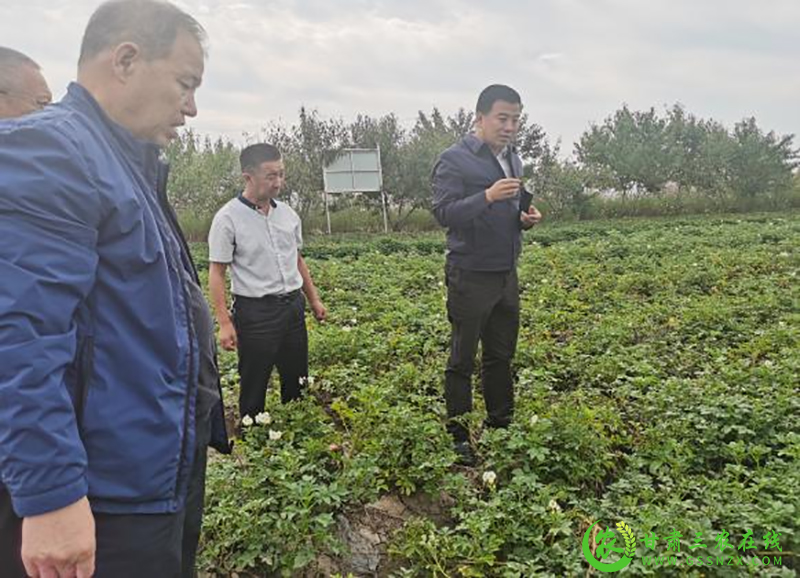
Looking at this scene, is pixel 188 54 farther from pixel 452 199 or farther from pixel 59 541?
pixel 452 199

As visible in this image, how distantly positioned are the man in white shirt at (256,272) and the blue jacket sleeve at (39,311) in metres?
2.05

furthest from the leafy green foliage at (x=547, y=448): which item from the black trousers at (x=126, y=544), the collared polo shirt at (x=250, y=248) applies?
the black trousers at (x=126, y=544)

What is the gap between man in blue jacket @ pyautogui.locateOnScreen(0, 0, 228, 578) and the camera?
1125mm

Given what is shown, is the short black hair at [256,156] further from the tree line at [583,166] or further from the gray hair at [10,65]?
the tree line at [583,166]

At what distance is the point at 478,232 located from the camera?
10.8 ft

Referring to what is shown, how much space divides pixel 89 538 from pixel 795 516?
246 centimetres

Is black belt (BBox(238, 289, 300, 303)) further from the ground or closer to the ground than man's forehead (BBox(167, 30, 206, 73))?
closer to the ground

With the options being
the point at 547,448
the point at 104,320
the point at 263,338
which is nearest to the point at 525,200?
the point at 547,448

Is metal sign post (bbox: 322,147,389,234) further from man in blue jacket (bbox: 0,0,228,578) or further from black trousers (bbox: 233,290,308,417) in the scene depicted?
man in blue jacket (bbox: 0,0,228,578)

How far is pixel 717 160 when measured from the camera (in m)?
22.1

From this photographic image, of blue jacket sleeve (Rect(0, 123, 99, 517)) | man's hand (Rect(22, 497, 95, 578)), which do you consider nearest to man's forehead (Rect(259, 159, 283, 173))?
blue jacket sleeve (Rect(0, 123, 99, 517))

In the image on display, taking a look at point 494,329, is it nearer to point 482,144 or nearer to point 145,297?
point 482,144

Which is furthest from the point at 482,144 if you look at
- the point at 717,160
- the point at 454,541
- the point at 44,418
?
the point at 717,160

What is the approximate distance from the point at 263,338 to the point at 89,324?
209 centimetres
